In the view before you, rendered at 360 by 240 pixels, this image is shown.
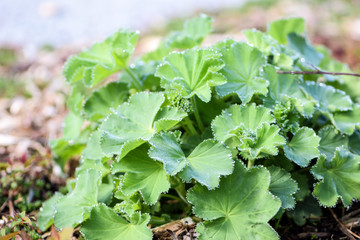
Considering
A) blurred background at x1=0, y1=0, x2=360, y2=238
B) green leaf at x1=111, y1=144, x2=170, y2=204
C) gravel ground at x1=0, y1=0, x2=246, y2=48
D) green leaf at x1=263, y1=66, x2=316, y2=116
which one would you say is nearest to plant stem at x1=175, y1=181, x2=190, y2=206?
green leaf at x1=111, y1=144, x2=170, y2=204

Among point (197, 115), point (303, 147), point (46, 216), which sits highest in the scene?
point (197, 115)

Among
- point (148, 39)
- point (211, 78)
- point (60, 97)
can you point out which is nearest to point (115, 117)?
point (211, 78)

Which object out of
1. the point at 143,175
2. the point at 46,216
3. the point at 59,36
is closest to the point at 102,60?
the point at 143,175

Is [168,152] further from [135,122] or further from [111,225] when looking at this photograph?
[111,225]

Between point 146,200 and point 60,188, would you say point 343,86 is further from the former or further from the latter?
point 60,188

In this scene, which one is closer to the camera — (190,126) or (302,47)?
(190,126)
